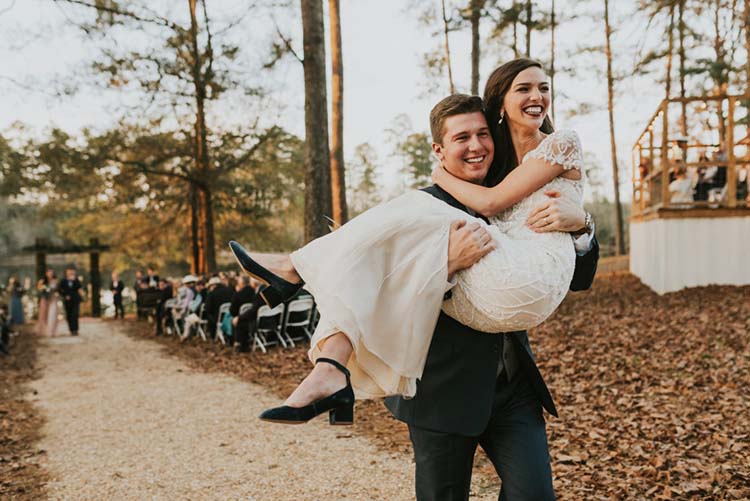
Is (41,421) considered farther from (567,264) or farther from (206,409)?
(567,264)

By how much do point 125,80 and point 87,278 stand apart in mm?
26759

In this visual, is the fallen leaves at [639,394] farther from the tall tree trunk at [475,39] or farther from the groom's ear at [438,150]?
the tall tree trunk at [475,39]

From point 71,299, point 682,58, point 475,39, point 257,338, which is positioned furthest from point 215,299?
point 682,58

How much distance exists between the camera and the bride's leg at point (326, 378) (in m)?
2.03

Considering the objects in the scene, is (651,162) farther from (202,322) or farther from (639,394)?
(202,322)

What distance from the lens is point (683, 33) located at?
13.1 m

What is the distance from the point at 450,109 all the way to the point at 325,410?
3.85 ft

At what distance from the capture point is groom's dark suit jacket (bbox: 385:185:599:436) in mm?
2240

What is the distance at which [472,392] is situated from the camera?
7.36 ft

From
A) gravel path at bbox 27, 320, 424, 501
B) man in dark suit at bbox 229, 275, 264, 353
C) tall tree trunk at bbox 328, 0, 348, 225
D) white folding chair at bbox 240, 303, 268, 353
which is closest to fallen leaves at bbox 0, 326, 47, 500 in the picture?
gravel path at bbox 27, 320, 424, 501

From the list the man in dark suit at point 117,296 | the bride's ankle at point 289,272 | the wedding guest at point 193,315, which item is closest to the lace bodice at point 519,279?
the bride's ankle at point 289,272

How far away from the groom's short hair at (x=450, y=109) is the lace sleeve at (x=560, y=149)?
268 mm

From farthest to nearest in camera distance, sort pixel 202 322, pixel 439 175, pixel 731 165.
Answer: pixel 202 322, pixel 731 165, pixel 439 175

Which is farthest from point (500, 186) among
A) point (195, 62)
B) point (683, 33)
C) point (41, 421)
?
point (195, 62)
